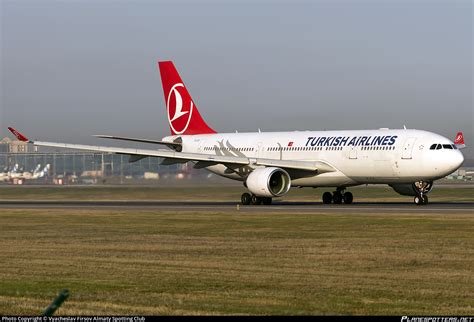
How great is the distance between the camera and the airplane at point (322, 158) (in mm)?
45219

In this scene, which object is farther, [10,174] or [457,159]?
[10,174]

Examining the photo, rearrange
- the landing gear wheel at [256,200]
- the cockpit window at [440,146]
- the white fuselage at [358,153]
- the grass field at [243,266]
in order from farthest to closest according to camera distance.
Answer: the landing gear wheel at [256,200] → the white fuselage at [358,153] → the cockpit window at [440,146] → the grass field at [243,266]

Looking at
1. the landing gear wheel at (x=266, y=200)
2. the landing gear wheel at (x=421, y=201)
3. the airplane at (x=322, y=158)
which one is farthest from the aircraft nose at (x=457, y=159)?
the landing gear wheel at (x=266, y=200)

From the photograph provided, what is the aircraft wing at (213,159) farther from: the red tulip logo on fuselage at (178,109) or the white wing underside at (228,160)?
the red tulip logo on fuselage at (178,109)

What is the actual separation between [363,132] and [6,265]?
30.2 meters

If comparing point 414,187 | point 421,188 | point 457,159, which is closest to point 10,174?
point 414,187

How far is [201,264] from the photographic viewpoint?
808 inches

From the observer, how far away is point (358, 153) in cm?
4712

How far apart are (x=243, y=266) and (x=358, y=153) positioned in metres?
27.8

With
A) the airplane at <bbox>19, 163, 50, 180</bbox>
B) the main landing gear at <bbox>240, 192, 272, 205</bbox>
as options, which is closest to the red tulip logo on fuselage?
the main landing gear at <bbox>240, 192, 272, 205</bbox>

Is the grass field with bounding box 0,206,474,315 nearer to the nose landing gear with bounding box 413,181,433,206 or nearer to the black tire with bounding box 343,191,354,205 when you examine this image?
the nose landing gear with bounding box 413,181,433,206

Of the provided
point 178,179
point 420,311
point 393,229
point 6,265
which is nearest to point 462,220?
point 393,229

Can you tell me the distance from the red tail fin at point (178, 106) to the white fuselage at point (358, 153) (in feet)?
13.0

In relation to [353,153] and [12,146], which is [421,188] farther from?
[12,146]
